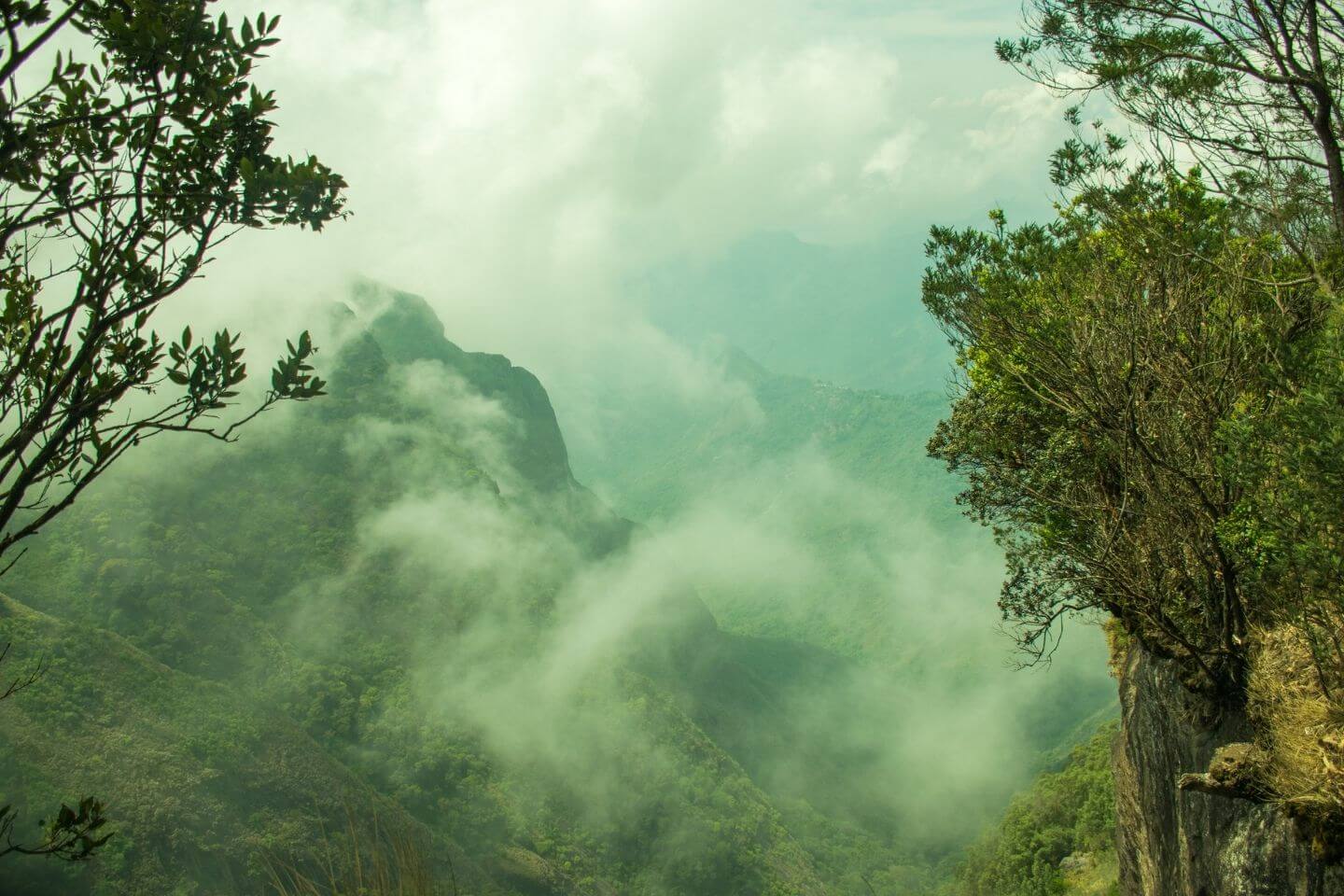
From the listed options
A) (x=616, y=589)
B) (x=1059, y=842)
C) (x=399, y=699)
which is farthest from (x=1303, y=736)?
(x=616, y=589)

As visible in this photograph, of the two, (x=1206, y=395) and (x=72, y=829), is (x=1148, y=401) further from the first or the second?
(x=72, y=829)

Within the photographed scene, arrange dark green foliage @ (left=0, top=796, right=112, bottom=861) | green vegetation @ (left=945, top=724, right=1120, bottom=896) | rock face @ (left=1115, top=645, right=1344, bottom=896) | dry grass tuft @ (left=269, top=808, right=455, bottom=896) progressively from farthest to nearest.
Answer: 1. green vegetation @ (left=945, top=724, right=1120, bottom=896)
2. rock face @ (left=1115, top=645, right=1344, bottom=896)
3. dark green foliage @ (left=0, top=796, right=112, bottom=861)
4. dry grass tuft @ (left=269, top=808, right=455, bottom=896)

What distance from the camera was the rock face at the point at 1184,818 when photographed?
6574 millimetres

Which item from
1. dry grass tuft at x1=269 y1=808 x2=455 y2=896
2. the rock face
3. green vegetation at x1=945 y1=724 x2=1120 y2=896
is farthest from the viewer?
green vegetation at x1=945 y1=724 x2=1120 y2=896

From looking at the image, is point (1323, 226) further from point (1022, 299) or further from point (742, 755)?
point (742, 755)

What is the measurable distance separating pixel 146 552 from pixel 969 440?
229 feet

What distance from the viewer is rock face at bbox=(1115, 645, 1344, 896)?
6.57 m

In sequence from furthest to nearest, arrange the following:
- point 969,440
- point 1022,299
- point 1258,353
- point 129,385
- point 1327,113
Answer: point 969,440
point 1022,299
point 1258,353
point 1327,113
point 129,385

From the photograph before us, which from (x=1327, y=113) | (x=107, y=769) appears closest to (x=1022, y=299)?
(x=1327, y=113)

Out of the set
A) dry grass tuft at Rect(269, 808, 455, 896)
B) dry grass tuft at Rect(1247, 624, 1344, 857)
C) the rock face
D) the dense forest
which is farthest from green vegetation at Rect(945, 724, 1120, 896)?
dry grass tuft at Rect(269, 808, 455, 896)

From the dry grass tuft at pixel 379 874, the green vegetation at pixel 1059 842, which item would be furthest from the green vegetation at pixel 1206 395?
the green vegetation at pixel 1059 842

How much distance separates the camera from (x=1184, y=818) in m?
8.27

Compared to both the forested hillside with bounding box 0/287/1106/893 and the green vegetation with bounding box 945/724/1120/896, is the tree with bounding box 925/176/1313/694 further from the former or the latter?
the forested hillside with bounding box 0/287/1106/893

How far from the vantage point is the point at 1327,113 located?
7930 millimetres
